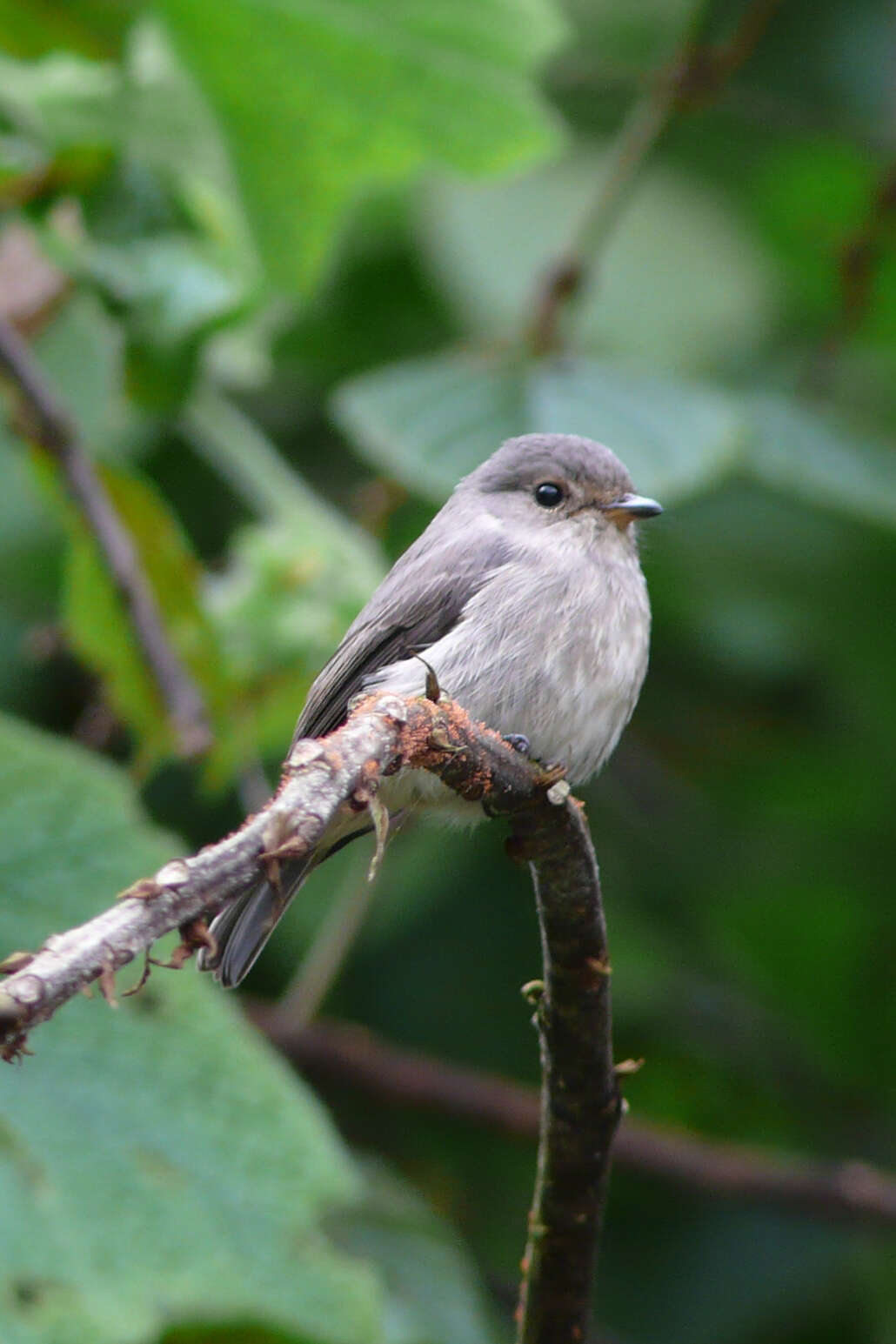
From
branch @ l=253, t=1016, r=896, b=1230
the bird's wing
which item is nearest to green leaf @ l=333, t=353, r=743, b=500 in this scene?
the bird's wing

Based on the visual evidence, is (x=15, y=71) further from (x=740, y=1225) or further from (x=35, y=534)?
(x=740, y=1225)

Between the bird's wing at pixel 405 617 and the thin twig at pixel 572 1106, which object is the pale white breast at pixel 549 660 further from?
the thin twig at pixel 572 1106

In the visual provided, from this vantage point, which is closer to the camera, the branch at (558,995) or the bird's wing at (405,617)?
the branch at (558,995)

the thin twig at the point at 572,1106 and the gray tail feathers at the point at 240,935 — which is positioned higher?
the gray tail feathers at the point at 240,935

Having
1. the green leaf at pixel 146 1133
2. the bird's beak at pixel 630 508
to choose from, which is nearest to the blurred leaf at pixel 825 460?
the bird's beak at pixel 630 508

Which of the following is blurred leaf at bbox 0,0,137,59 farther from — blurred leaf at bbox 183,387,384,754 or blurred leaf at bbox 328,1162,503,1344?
blurred leaf at bbox 328,1162,503,1344

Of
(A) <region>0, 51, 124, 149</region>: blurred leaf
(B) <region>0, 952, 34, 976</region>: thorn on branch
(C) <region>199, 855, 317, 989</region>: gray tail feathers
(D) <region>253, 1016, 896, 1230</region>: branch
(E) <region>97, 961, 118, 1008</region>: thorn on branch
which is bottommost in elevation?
(B) <region>0, 952, 34, 976</region>: thorn on branch
